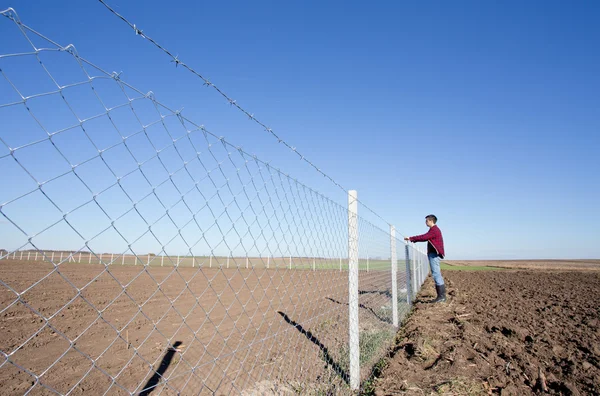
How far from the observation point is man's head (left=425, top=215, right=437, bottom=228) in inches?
303

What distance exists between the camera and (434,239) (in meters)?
7.39

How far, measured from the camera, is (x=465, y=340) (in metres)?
4.78

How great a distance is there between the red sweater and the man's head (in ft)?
0.61

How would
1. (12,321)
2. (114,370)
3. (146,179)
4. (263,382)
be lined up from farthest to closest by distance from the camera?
(12,321) → (114,370) → (263,382) → (146,179)

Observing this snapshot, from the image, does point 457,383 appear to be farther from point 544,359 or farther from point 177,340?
point 177,340

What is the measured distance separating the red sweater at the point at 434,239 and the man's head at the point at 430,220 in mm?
187

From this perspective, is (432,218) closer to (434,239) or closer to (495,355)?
(434,239)

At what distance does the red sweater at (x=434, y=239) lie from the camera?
7.32m

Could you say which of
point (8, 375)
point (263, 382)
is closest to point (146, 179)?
point (263, 382)

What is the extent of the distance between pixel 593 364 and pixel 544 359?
0.43 m

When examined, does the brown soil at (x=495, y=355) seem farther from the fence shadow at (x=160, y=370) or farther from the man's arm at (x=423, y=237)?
the fence shadow at (x=160, y=370)

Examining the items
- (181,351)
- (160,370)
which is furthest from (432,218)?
(160,370)

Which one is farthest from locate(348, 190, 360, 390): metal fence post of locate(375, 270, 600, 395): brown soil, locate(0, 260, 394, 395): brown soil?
locate(375, 270, 600, 395): brown soil

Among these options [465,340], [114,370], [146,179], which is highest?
[146,179]
